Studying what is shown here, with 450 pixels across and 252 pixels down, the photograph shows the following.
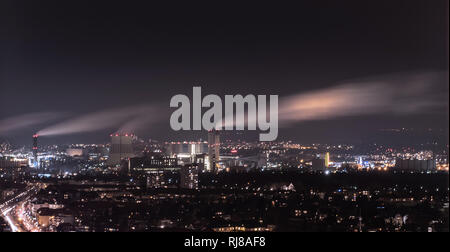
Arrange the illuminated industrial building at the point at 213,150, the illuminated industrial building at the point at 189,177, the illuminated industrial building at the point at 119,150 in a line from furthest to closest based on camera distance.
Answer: the illuminated industrial building at the point at 119,150 < the illuminated industrial building at the point at 189,177 < the illuminated industrial building at the point at 213,150

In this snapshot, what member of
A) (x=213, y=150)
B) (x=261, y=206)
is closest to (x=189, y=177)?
(x=213, y=150)

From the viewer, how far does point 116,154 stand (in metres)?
14.3

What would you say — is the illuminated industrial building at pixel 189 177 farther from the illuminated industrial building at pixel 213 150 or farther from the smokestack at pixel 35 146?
the smokestack at pixel 35 146

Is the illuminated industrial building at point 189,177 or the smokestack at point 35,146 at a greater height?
the smokestack at point 35,146

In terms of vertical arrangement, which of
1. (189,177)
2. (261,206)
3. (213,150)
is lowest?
(261,206)

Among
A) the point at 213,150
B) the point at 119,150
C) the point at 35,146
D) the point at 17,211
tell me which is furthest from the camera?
the point at 119,150

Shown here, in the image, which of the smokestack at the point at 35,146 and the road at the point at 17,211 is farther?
the smokestack at the point at 35,146

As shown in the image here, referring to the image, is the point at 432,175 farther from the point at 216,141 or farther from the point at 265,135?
the point at 216,141

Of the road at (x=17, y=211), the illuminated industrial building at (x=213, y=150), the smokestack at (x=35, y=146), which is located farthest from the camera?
the illuminated industrial building at (x=213, y=150)

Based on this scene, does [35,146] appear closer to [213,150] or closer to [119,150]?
[119,150]

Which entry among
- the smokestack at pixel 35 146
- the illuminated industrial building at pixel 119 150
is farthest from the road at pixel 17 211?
Result: the illuminated industrial building at pixel 119 150

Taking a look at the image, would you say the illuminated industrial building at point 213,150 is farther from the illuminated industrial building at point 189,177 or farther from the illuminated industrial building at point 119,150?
the illuminated industrial building at point 119,150
